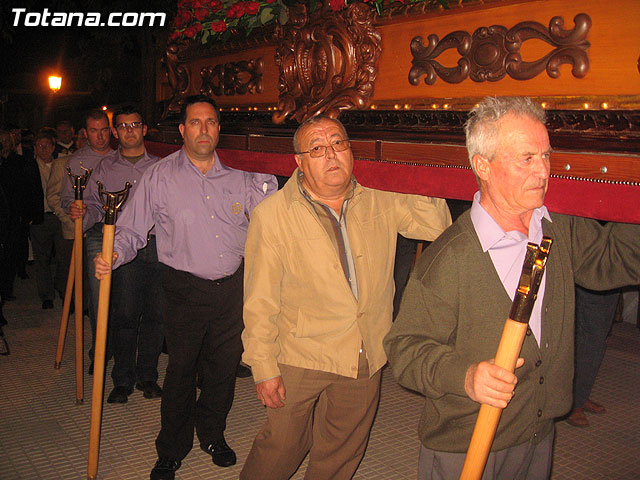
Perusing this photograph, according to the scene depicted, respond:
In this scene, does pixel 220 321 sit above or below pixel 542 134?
below

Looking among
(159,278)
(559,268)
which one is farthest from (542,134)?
(159,278)

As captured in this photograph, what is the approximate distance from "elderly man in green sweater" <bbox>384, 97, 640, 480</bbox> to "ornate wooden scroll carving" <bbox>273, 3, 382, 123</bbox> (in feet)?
3.00

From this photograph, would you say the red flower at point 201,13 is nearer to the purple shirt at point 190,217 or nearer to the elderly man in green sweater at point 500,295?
the purple shirt at point 190,217

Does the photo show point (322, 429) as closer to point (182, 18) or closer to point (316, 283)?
point (316, 283)

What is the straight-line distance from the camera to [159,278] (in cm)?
454

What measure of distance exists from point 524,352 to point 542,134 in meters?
0.57

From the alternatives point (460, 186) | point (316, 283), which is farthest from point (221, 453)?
point (460, 186)


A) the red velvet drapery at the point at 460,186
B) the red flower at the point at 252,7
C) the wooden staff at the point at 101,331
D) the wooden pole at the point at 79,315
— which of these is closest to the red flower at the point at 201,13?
the red flower at the point at 252,7

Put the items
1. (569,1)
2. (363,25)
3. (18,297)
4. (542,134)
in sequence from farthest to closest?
(18,297), (363,25), (569,1), (542,134)

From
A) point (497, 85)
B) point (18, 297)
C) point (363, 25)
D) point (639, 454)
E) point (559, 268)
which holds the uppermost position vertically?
point (363, 25)

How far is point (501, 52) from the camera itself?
6.87ft

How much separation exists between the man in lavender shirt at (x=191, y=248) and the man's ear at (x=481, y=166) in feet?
6.23

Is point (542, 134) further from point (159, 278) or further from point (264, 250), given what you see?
point (159, 278)

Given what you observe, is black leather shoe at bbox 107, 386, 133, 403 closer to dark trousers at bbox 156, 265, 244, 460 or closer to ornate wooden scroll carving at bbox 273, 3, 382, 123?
dark trousers at bbox 156, 265, 244, 460
